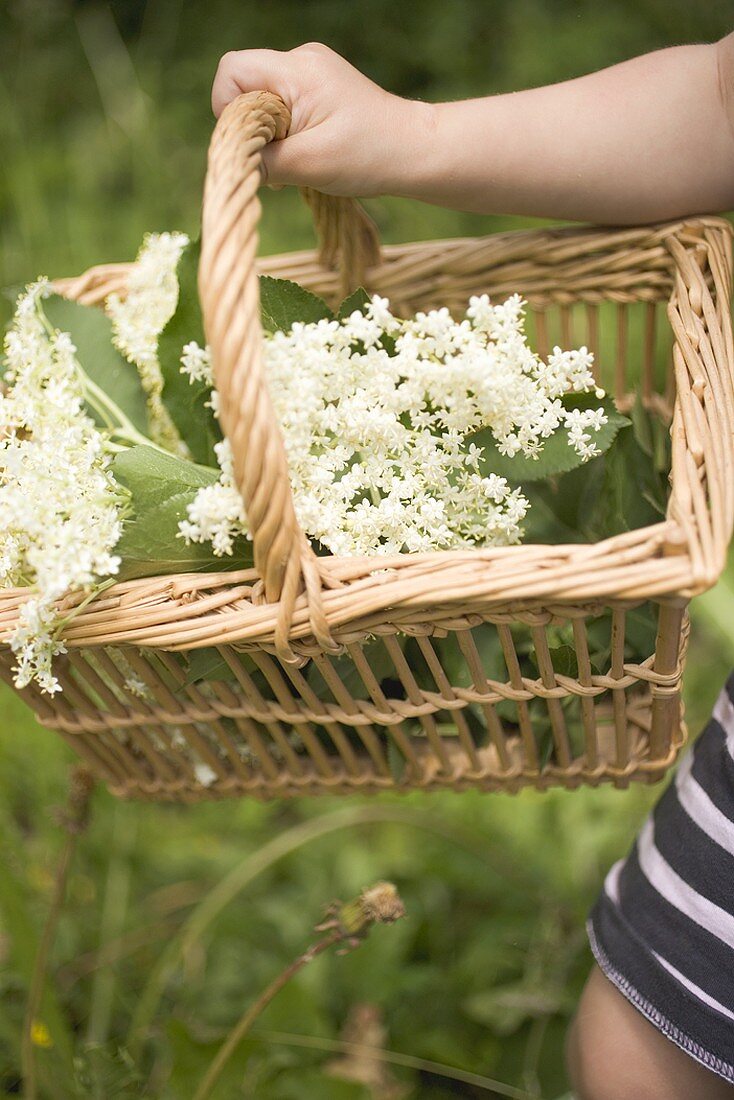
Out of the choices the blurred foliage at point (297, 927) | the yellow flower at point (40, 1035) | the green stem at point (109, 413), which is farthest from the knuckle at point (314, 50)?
the yellow flower at point (40, 1035)

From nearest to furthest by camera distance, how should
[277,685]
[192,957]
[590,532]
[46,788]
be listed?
[277,685] → [590,532] → [192,957] → [46,788]

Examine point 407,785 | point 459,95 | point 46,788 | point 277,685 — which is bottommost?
point 46,788

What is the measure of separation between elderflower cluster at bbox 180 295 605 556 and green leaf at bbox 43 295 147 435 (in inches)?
4.9

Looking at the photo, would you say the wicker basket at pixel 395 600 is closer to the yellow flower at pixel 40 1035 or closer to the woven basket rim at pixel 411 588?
the woven basket rim at pixel 411 588

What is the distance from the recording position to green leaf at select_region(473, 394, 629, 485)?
61 cm

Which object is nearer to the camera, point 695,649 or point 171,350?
point 171,350

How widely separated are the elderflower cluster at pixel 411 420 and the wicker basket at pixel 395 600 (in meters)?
0.05

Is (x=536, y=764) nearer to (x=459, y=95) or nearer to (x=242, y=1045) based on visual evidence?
(x=242, y=1045)

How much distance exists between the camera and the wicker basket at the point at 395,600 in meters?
0.50

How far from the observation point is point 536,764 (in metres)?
0.66

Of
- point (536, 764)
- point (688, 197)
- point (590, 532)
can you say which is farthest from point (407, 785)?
point (688, 197)

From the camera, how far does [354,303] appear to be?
0.65m

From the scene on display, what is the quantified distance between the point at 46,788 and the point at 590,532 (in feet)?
2.49

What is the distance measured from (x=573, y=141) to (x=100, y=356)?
38 cm
